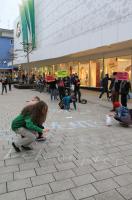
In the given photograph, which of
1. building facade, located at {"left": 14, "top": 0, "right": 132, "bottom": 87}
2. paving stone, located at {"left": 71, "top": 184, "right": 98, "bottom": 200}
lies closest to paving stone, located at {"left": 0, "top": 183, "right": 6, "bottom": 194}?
paving stone, located at {"left": 71, "top": 184, "right": 98, "bottom": 200}

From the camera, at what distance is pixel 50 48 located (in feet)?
84.9

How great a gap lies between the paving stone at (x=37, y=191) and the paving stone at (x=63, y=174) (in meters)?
0.37

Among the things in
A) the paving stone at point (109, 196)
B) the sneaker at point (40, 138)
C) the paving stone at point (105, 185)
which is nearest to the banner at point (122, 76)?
the sneaker at point (40, 138)

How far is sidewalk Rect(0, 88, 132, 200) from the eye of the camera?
12.4 ft

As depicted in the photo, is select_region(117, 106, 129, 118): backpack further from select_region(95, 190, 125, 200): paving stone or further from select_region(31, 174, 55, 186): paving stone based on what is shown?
select_region(95, 190, 125, 200): paving stone

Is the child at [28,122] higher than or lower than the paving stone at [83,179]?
higher

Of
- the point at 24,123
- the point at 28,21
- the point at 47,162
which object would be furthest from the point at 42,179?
the point at 28,21

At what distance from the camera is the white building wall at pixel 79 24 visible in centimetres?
1579

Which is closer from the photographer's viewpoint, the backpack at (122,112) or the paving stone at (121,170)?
the paving stone at (121,170)

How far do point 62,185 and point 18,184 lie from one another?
27.6 inches

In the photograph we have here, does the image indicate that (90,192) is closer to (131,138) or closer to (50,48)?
(131,138)

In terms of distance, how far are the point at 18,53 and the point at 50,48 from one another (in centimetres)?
2481

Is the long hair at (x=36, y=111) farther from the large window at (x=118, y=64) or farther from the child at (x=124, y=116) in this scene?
the large window at (x=118, y=64)

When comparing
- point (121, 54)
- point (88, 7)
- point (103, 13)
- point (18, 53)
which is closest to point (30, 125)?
point (121, 54)
